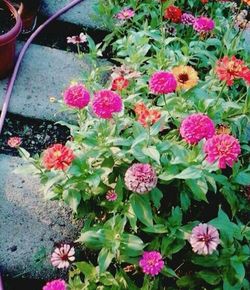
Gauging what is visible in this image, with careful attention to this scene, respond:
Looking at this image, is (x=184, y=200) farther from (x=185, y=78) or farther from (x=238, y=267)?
(x=185, y=78)

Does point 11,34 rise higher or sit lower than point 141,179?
lower

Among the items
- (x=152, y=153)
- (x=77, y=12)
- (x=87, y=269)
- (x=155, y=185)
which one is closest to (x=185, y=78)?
(x=152, y=153)

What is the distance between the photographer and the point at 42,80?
2611 millimetres

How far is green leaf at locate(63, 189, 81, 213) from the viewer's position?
1755 millimetres

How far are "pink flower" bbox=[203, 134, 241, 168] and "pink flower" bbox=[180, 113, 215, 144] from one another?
0.06m

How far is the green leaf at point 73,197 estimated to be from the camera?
1.75 m

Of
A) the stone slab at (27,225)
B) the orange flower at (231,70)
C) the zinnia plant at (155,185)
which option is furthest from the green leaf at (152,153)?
the stone slab at (27,225)

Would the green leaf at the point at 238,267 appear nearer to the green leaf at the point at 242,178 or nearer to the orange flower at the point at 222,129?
the green leaf at the point at 242,178

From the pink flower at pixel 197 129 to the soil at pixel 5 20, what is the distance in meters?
1.30

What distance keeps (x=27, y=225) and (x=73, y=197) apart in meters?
0.35

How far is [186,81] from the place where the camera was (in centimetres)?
192

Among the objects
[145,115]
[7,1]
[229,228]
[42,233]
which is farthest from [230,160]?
[7,1]

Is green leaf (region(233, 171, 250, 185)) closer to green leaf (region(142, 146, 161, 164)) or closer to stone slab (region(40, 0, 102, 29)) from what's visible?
green leaf (region(142, 146, 161, 164))

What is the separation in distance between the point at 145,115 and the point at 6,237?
0.68 meters
